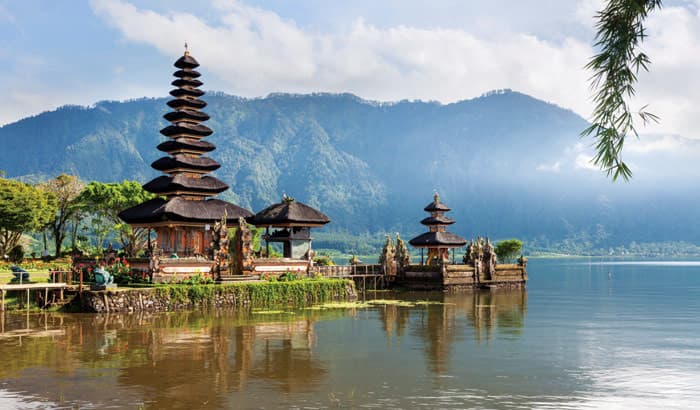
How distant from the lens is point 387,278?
65.7 meters

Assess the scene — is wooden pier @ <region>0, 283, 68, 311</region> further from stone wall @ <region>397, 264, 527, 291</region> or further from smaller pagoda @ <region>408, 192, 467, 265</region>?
smaller pagoda @ <region>408, 192, 467, 265</region>

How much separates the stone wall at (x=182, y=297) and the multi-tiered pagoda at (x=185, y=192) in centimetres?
435

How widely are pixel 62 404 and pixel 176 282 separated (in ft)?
85.1

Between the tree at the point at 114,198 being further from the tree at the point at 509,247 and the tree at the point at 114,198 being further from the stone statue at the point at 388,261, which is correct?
the tree at the point at 509,247

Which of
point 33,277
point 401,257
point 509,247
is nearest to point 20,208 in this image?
point 33,277

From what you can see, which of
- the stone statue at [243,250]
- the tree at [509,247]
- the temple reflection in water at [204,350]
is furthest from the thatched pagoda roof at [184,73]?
the tree at [509,247]

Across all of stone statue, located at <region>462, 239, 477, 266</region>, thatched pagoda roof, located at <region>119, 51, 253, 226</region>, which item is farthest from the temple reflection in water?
stone statue, located at <region>462, 239, 477, 266</region>

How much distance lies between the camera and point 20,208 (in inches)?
2564

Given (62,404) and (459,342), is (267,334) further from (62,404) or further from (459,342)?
(62,404)

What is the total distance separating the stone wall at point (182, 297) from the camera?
39.8m

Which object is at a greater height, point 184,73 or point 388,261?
point 184,73

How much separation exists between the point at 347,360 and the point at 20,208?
50503 millimetres

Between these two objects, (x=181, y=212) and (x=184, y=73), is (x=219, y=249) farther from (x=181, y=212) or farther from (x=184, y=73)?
(x=184, y=73)

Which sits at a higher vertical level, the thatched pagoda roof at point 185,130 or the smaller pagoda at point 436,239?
the thatched pagoda roof at point 185,130
